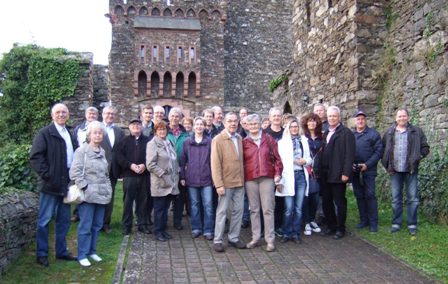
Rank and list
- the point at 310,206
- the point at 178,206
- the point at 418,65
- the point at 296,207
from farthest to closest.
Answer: the point at 418,65
the point at 178,206
the point at 310,206
the point at 296,207

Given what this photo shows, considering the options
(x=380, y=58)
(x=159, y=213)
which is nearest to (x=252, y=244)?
(x=159, y=213)

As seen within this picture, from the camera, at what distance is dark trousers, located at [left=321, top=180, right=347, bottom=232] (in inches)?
276

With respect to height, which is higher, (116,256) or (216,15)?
(216,15)

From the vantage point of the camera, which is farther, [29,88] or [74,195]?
[29,88]

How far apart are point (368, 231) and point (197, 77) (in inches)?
797

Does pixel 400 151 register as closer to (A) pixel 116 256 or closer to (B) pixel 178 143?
(B) pixel 178 143

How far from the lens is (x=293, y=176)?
21.7 ft

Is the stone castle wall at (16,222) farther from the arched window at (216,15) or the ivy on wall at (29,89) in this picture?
the arched window at (216,15)

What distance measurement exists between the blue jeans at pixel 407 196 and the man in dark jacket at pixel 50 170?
191 inches

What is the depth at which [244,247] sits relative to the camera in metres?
6.36

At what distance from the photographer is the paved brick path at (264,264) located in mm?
5094

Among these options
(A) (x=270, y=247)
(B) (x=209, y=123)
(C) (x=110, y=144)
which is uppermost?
(B) (x=209, y=123)

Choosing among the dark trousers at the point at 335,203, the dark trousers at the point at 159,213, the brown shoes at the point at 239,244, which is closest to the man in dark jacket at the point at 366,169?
the dark trousers at the point at 335,203

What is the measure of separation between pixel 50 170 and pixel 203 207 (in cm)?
262
